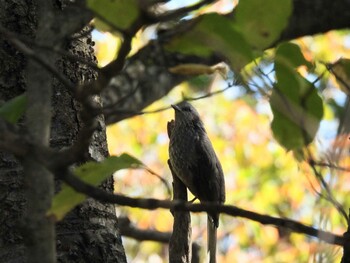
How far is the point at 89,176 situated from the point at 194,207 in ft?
0.39

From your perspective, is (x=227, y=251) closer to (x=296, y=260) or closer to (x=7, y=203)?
(x=296, y=260)

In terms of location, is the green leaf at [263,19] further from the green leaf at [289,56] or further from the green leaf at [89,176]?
the green leaf at [89,176]

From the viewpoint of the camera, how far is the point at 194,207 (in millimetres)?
740

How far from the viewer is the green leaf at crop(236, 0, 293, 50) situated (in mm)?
719

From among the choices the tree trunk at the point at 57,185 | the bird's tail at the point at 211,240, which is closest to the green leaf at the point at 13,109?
the tree trunk at the point at 57,185

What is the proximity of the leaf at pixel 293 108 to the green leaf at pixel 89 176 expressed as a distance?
17cm

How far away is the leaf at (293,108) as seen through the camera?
74cm

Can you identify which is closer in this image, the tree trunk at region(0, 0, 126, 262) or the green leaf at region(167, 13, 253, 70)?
the green leaf at region(167, 13, 253, 70)

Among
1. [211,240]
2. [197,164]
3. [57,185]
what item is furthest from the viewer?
[197,164]

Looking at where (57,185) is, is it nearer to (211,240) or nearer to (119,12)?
(119,12)

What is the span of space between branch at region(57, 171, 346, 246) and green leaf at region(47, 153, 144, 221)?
0.09ft

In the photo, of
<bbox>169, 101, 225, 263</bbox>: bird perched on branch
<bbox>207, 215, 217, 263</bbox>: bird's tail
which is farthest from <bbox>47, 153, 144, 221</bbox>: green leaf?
<bbox>169, 101, 225, 263</bbox>: bird perched on branch

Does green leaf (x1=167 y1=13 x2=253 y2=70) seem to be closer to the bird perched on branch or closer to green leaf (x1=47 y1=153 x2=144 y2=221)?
green leaf (x1=47 y1=153 x2=144 y2=221)

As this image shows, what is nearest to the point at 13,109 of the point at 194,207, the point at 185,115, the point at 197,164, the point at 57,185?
the point at 194,207
